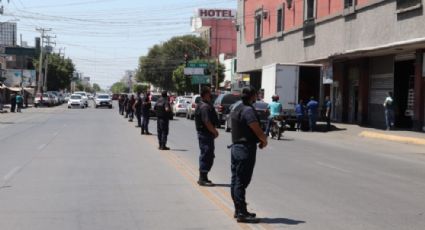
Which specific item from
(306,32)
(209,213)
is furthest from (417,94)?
(209,213)

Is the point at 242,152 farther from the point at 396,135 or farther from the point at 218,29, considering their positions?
the point at 218,29

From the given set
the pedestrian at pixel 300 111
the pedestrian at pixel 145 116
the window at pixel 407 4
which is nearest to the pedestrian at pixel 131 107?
the pedestrian at pixel 300 111

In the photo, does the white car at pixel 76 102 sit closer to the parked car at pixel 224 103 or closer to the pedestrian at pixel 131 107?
the pedestrian at pixel 131 107

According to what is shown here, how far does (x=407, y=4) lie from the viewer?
2969 cm

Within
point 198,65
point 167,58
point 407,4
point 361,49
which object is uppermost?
point 167,58

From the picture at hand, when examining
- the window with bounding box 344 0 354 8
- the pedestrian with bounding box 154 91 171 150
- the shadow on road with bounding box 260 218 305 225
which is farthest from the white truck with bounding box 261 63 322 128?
the shadow on road with bounding box 260 218 305 225

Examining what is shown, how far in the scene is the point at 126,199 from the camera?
10180 mm

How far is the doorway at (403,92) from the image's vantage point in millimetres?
32562

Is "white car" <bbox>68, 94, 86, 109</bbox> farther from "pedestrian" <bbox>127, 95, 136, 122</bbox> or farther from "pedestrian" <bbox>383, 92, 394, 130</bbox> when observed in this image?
"pedestrian" <bbox>383, 92, 394, 130</bbox>

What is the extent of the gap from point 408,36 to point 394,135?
4.80 meters

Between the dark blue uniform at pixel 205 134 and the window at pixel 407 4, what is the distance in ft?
64.0

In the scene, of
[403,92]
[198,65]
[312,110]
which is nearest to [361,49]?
[403,92]

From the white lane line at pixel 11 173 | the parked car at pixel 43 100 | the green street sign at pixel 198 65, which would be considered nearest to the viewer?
the white lane line at pixel 11 173

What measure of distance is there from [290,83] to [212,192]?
22918mm
